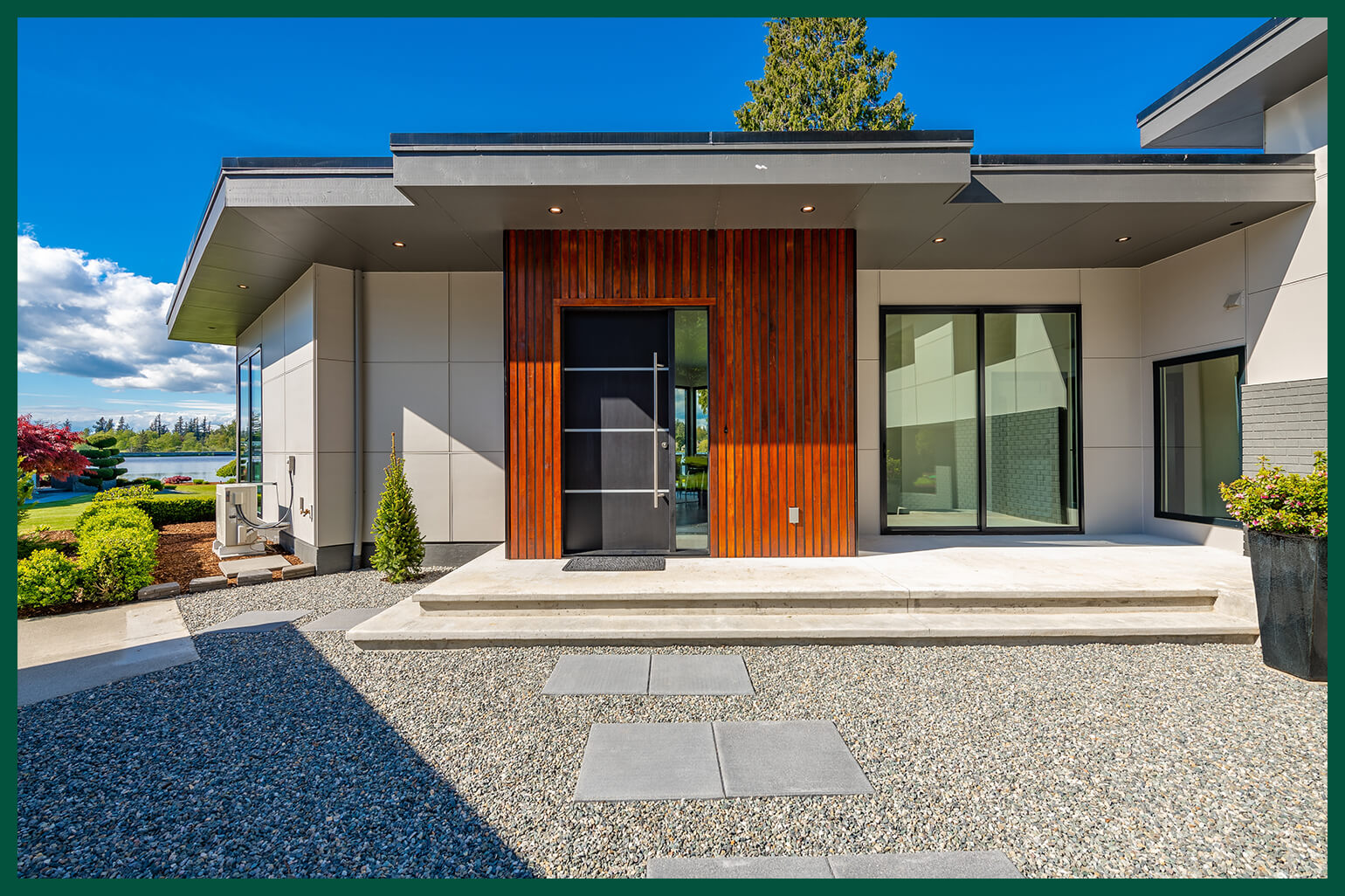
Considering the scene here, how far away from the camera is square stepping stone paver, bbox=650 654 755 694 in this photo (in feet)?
10.1

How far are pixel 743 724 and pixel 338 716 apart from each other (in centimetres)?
204

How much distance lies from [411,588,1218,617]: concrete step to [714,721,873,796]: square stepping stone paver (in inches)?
55.6

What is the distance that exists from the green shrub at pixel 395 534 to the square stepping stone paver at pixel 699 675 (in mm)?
3205

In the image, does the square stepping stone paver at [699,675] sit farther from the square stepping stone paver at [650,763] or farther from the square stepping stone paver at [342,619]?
the square stepping stone paver at [342,619]

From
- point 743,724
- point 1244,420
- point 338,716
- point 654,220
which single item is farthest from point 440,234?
point 1244,420

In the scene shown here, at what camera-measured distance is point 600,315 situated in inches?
210

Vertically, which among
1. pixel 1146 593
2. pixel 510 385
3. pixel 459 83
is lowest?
pixel 1146 593

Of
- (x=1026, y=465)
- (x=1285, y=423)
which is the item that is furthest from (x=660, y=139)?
(x=1285, y=423)

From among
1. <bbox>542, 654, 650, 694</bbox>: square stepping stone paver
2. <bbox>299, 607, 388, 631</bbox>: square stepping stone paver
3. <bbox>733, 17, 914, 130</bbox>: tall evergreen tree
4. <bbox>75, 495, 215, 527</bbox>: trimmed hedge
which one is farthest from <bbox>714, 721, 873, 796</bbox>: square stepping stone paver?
<bbox>733, 17, 914, 130</bbox>: tall evergreen tree

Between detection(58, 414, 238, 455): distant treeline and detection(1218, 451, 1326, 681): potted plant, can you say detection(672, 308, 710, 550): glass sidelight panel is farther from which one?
detection(58, 414, 238, 455): distant treeline

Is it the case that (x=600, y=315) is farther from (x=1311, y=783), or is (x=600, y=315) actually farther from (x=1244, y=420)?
(x=1244, y=420)

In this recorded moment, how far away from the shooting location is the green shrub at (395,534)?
5492 millimetres

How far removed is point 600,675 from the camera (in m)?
3.28

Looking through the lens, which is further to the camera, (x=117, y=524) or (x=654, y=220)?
(x=117, y=524)
